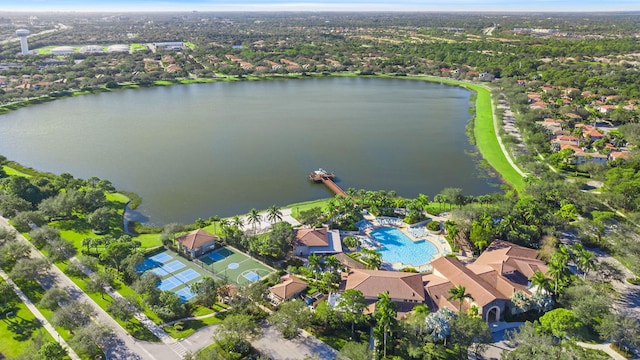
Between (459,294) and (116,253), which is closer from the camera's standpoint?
(459,294)

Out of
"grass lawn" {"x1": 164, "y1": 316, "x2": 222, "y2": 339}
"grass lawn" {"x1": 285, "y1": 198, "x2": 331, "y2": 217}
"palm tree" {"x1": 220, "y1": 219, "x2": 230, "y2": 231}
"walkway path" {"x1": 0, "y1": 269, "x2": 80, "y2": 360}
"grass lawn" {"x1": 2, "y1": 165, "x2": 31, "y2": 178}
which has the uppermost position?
"palm tree" {"x1": 220, "y1": 219, "x2": 230, "y2": 231}

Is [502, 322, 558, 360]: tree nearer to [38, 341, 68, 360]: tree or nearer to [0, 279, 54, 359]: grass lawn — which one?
[38, 341, 68, 360]: tree

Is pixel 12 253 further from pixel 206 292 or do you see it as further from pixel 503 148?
pixel 503 148

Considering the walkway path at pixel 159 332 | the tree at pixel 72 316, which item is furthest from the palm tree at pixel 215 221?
the tree at pixel 72 316

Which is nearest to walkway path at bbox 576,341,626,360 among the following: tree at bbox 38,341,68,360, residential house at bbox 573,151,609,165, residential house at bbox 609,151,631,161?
tree at bbox 38,341,68,360

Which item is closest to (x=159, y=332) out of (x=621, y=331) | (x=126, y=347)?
(x=126, y=347)
